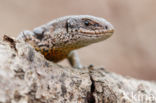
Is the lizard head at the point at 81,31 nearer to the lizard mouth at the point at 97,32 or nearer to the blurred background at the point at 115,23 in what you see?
the lizard mouth at the point at 97,32

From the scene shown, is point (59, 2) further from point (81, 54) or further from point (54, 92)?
point (54, 92)

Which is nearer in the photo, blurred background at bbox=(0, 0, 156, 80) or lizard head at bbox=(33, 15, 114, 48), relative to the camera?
lizard head at bbox=(33, 15, 114, 48)

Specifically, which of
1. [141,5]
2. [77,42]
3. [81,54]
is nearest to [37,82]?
[77,42]

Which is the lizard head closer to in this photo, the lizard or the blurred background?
the lizard

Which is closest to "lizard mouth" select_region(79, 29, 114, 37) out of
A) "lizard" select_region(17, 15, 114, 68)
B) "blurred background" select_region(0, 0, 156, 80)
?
"lizard" select_region(17, 15, 114, 68)

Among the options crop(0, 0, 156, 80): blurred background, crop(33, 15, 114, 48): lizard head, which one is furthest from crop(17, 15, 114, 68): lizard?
crop(0, 0, 156, 80): blurred background

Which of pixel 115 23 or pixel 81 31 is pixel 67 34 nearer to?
pixel 81 31

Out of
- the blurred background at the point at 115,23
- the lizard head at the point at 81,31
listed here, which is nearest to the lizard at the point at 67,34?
the lizard head at the point at 81,31
